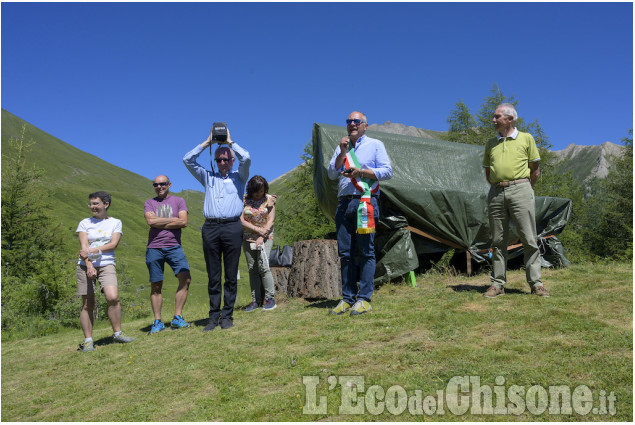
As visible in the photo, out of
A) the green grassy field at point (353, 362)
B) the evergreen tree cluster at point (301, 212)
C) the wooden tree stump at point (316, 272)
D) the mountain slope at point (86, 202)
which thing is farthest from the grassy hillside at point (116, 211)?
the green grassy field at point (353, 362)

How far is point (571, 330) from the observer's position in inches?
148

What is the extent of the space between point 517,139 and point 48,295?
47.5 ft

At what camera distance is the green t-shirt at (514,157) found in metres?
5.26

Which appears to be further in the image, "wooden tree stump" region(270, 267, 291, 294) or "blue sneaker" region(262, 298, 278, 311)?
"wooden tree stump" region(270, 267, 291, 294)

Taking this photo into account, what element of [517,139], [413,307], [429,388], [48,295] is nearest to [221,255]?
[413,307]

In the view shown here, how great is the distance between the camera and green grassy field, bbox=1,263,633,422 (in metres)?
2.87

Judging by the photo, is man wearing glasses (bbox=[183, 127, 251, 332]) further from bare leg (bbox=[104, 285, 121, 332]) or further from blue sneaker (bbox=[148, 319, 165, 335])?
bare leg (bbox=[104, 285, 121, 332])

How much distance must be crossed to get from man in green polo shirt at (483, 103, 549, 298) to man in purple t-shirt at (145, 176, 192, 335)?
3.81 m

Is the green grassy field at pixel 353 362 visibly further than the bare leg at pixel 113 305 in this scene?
No

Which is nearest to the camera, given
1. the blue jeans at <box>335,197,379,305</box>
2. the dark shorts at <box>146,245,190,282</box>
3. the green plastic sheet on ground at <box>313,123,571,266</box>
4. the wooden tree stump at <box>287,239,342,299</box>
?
the blue jeans at <box>335,197,379,305</box>

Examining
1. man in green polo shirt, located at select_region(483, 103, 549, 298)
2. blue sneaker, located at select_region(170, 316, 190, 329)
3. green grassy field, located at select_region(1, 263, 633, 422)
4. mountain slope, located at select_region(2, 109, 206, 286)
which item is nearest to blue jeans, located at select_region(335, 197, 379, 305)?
green grassy field, located at select_region(1, 263, 633, 422)

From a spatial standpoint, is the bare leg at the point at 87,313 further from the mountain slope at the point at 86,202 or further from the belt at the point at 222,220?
the mountain slope at the point at 86,202

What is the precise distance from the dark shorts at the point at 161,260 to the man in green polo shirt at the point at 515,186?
12.4 ft

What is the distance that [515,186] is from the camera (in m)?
5.28
